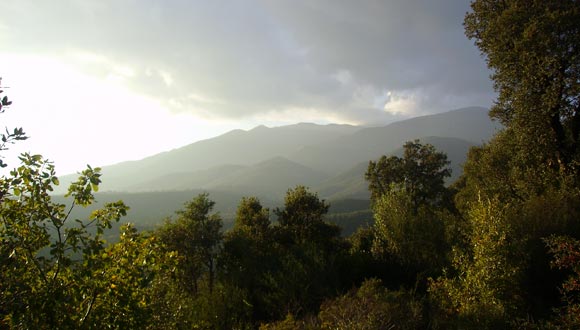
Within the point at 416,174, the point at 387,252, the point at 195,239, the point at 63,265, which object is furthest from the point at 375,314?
the point at 416,174

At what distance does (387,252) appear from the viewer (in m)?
30.2

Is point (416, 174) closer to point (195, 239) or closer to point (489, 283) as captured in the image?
point (195, 239)

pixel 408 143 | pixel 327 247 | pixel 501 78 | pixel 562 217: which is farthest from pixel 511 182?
pixel 408 143

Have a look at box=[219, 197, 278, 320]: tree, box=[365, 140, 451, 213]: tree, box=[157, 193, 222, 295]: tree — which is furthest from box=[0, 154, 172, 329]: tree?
box=[365, 140, 451, 213]: tree

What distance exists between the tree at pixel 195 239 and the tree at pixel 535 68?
30.5m

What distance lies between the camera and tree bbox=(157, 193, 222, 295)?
3528cm

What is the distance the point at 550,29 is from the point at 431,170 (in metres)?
35.6

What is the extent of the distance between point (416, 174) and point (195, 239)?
112ft

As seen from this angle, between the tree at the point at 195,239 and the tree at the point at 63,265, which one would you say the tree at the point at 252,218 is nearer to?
the tree at the point at 195,239

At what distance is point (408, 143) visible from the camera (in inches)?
2109

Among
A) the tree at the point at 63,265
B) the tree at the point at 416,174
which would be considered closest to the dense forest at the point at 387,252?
the tree at the point at 63,265

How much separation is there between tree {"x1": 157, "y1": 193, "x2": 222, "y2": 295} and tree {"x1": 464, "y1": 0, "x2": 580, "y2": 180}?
100.0 feet

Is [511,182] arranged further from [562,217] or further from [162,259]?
[162,259]

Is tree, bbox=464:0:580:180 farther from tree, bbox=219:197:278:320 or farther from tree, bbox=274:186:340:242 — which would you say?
tree, bbox=274:186:340:242
